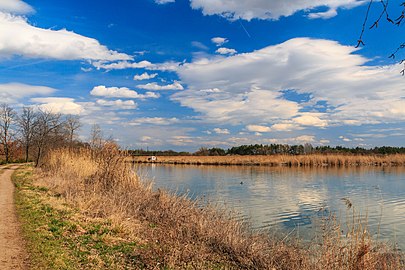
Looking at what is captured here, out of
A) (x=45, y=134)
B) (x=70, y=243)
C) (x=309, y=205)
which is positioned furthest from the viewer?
(x=45, y=134)

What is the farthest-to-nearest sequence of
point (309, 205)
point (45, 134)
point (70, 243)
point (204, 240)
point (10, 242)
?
point (45, 134) → point (309, 205) → point (204, 240) → point (70, 243) → point (10, 242)

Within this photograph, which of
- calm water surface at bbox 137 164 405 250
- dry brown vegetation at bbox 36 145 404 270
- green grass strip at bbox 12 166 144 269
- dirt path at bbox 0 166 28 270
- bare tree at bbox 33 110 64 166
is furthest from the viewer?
bare tree at bbox 33 110 64 166

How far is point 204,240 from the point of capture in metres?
8.13

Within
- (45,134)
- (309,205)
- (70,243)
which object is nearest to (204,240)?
(70,243)

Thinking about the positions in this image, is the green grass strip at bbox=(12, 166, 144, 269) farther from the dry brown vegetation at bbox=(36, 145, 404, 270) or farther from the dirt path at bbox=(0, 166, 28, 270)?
the dry brown vegetation at bbox=(36, 145, 404, 270)

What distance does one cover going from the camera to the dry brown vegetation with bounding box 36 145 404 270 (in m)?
6.42

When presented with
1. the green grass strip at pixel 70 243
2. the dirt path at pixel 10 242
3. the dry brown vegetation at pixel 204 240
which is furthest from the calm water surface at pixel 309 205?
the dirt path at pixel 10 242

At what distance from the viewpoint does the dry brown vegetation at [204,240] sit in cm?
642

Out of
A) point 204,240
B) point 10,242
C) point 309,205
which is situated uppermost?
point 10,242

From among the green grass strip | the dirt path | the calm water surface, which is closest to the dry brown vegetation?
the green grass strip

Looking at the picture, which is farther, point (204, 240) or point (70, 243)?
point (204, 240)

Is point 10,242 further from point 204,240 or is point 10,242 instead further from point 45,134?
point 45,134

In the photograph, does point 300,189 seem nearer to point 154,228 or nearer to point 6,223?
point 154,228

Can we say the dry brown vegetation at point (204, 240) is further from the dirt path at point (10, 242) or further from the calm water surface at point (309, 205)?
the dirt path at point (10, 242)
